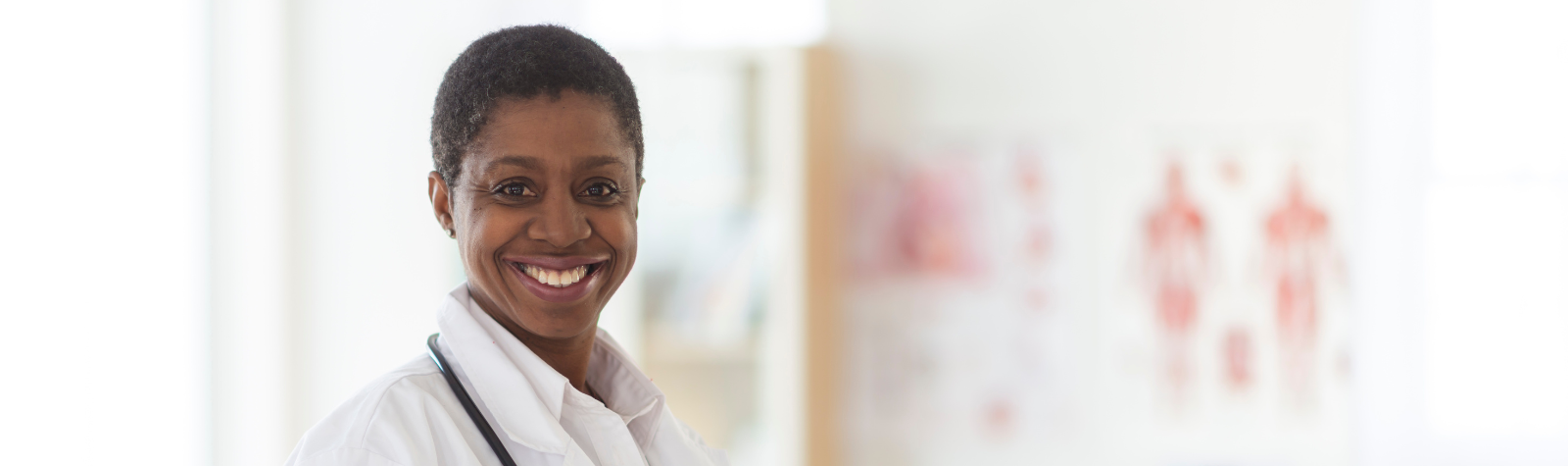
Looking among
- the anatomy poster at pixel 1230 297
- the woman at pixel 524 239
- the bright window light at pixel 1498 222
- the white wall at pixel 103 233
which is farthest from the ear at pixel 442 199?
the bright window light at pixel 1498 222

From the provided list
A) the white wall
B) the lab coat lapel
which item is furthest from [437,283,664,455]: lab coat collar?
the white wall

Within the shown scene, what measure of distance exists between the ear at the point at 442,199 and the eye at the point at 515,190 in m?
0.07

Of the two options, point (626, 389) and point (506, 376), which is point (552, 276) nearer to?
point (506, 376)

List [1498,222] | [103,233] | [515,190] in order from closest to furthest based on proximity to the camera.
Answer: [515,190], [103,233], [1498,222]

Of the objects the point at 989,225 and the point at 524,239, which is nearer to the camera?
the point at 524,239

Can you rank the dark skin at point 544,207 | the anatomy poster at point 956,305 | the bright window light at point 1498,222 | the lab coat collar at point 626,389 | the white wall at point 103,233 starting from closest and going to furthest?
the dark skin at point 544,207 → the lab coat collar at point 626,389 → the white wall at point 103,233 → the bright window light at point 1498,222 → the anatomy poster at point 956,305

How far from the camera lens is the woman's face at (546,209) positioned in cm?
73

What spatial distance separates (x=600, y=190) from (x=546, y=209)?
59 millimetres

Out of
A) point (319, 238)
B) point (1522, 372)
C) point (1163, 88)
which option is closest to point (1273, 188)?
point (1163, 88)

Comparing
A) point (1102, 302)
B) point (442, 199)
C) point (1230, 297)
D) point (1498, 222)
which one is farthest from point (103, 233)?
point (1498, 222)

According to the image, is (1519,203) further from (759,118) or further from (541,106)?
(541,106)

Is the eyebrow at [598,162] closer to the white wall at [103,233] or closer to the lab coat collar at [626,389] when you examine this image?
the lab coat collar at [626,389]

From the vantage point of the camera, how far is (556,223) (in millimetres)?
743

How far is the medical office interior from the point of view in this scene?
2074 millimetres
